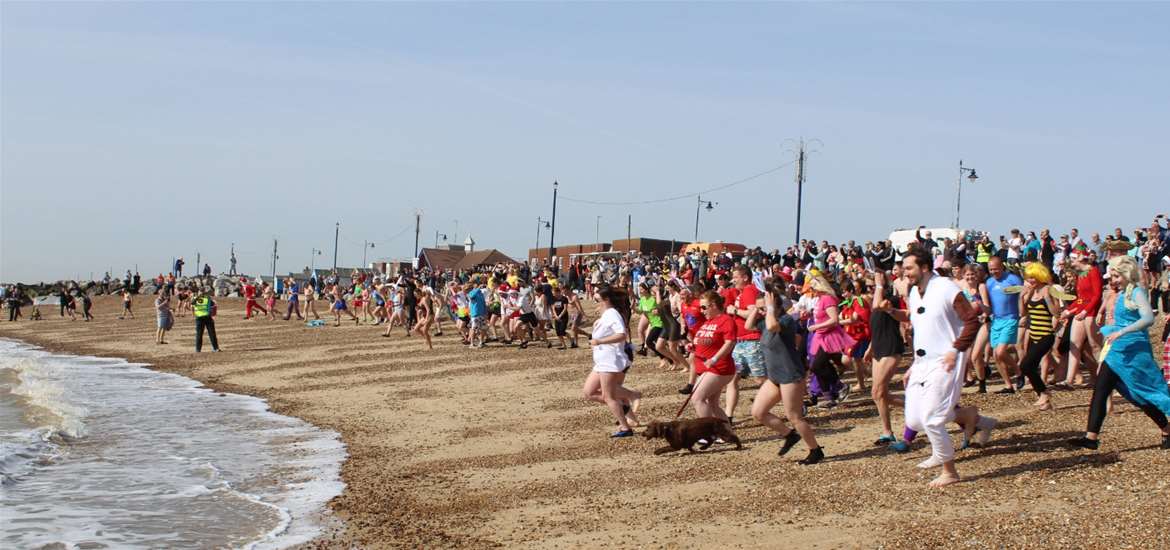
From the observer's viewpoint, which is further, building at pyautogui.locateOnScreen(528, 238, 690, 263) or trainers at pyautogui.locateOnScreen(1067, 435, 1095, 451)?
building at pyautogui.locateOnScreen(528, 238, 690, 263)

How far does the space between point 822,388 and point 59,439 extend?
370 inches

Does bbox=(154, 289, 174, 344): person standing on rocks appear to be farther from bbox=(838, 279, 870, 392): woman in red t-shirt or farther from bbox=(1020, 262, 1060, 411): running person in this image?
bbox=(1020, 262, 1060, 411): running person

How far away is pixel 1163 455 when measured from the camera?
7734mm

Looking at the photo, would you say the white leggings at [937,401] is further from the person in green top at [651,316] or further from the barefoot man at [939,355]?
the person in green top at [651,316]

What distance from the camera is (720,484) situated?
8.52 m

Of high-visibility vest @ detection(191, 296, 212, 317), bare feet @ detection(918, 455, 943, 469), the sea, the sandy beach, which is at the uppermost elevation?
high-visibility vest @ detection(191, 296, 212, 317)

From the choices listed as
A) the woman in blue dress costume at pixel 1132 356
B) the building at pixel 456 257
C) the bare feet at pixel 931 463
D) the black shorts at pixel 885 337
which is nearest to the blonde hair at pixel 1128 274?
the woman in blue dress costume at pixel 1132 356

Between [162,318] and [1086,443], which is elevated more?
[1086,443]

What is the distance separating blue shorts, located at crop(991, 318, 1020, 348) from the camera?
10648 mm

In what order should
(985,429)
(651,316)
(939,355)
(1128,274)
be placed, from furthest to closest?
1. (651,316)
2. (985,429)
3. (1128,274)
4. (939,355)

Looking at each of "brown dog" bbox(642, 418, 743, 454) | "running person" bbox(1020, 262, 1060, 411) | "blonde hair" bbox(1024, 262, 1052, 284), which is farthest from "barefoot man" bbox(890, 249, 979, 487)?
"blonde hair" bbox(1024, 262, 1052, 284)

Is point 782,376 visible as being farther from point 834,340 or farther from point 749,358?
point 834,340

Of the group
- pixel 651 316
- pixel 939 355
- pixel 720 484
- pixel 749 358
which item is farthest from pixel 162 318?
pixel 939 355

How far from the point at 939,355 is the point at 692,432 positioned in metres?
2.96
